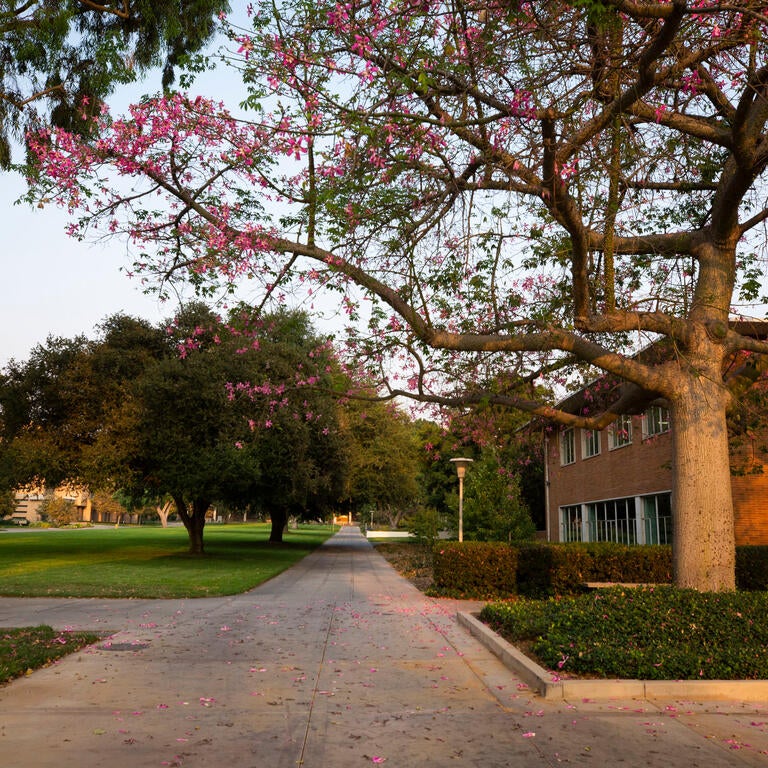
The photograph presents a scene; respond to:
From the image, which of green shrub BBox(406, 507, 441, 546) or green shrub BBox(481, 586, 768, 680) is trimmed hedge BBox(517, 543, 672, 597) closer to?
green shrub BBox(481, 586, 768, 680)

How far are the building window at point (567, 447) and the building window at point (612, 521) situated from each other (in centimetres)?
267

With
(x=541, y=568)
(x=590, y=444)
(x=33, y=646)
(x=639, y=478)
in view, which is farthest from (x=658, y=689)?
(x=590, y=444)

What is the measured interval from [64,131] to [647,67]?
7791mm

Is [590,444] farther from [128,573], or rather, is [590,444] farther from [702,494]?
[702,494]

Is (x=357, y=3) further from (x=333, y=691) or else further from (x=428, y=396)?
(x=333, y=691)

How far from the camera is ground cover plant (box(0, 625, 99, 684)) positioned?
271 inches

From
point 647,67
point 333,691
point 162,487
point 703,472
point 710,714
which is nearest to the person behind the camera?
point 710,714

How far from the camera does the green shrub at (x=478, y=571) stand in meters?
15.0

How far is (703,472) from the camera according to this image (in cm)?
867

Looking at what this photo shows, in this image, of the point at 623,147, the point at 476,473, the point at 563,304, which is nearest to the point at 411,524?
the point at 476,473

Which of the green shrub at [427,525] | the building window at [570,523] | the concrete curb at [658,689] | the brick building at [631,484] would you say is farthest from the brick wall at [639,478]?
the concrete curb at [658,689]

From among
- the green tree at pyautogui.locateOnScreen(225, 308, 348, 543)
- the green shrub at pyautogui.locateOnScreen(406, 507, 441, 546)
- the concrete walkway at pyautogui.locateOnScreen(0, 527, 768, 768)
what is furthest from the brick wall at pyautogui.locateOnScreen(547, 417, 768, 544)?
the concrete walkway at pyautogui.locateOnScreen(0, 527, 768, 768)

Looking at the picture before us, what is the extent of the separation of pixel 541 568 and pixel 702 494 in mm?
7012

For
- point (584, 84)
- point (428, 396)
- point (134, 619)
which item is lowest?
point (134, 619)
